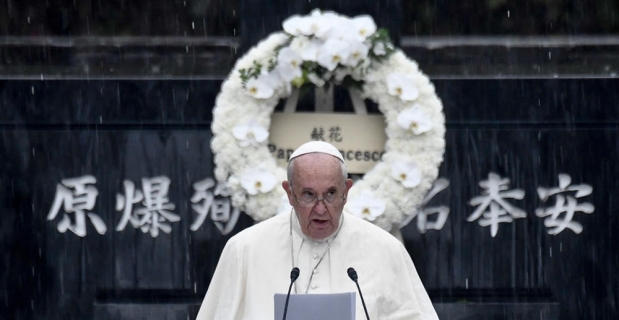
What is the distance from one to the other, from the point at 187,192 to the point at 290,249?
7.88ft

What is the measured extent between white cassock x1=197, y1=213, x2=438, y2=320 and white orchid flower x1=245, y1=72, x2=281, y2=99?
1.81 m

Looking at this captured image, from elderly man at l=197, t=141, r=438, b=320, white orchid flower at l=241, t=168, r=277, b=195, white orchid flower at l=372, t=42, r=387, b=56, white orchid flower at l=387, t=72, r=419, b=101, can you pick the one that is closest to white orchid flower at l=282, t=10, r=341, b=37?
white orchid flower at l=372, t=42, r=387, b=56

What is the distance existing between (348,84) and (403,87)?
0.28 meters

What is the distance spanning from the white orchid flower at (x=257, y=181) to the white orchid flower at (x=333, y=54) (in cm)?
59

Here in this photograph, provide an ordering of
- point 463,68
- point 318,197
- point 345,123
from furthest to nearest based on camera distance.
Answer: point 463,68, point 345,123, point 318,197

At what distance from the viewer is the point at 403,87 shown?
679 cm

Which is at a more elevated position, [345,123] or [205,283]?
[345,123]

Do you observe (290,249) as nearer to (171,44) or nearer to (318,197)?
(318,197)

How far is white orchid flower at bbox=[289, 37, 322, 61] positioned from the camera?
6758 mm

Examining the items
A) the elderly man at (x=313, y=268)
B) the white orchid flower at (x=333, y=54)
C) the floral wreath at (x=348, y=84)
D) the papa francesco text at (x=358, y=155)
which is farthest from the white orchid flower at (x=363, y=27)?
the elderly man at (x=313, y=268)

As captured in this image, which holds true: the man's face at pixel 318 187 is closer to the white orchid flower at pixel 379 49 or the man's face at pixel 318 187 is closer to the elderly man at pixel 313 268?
the elderly man at pixel 313 268

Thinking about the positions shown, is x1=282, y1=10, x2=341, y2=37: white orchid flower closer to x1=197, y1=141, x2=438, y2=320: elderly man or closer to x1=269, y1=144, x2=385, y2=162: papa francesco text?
x1=269, y1=144, x2=385, y2=162: papa francesco text

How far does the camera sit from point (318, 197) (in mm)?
4734

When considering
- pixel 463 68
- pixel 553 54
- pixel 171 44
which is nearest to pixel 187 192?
pixel 171 44
